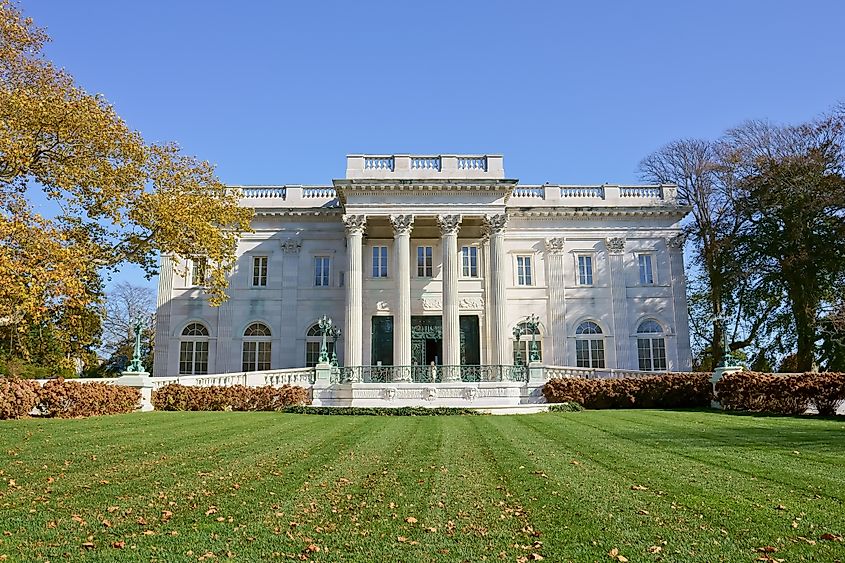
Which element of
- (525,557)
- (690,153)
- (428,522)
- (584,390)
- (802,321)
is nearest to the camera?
(525,557)

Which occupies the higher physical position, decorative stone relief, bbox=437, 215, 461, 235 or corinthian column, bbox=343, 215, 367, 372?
decorative stone relief, bbox=437, 215, 461, 235

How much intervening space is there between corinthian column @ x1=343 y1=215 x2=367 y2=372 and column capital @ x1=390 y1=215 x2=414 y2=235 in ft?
4.68

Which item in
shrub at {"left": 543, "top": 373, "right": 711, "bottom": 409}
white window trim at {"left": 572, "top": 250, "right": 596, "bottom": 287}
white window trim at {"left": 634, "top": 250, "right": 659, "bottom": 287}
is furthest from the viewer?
white window trim at {"left": 634, "top": 250, "right": 659, "bottom": 287}

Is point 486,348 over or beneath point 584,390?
over

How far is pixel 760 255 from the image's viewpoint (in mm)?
31781

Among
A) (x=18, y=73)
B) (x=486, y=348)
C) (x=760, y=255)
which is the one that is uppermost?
(x=18, y=73)

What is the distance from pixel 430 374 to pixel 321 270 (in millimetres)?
9541

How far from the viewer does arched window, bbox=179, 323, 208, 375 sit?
1339 inches

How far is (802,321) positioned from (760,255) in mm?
3624

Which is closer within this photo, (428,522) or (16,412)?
(428,522)

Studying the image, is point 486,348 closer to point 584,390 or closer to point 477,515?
point 584,390

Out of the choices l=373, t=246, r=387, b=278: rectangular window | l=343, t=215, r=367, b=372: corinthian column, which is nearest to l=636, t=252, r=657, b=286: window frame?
l=373, t=246, r=387, b=278: rectangular window

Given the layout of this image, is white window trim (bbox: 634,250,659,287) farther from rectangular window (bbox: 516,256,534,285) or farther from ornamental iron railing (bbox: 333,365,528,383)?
ornamental iron railing (bbox: 333,365,528,383)

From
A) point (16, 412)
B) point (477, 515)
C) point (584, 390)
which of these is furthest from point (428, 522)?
point (584, 390)
